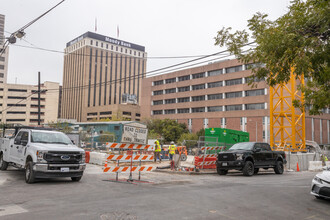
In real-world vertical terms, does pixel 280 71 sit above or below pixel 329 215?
above

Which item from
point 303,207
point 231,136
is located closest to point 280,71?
point 303,207

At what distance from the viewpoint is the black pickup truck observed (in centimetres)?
1551

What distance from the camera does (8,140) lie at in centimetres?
1342

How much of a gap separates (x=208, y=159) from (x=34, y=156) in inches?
431

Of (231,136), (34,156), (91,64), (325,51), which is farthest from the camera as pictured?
(91,64)

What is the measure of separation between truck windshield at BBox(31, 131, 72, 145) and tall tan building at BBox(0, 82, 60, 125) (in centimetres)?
Result: 11277

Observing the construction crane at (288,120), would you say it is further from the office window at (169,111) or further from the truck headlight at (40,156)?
the office window at (169,111)

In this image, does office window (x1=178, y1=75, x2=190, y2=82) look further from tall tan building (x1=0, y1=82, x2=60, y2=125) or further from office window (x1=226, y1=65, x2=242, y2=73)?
tall tan building (x1=0, y1=82, x2=60, y2=125)

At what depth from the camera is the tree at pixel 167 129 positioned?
75.0 m

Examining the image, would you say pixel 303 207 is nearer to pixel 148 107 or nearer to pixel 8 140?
pixel 8 140

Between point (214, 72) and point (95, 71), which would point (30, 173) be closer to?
point (214, 72)

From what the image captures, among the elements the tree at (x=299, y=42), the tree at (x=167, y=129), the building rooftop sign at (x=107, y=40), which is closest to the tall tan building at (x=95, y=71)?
the building rooftop sign at (x=107, y=40)

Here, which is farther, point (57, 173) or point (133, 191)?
point (57, 173)

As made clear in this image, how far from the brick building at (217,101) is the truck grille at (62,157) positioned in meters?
56.8
